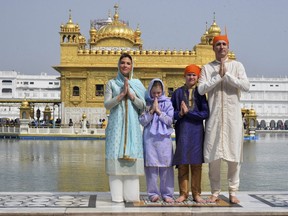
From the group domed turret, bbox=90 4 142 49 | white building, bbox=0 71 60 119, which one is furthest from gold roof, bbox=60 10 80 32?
white building, bbox=0 71 60 119

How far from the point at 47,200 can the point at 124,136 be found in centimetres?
108

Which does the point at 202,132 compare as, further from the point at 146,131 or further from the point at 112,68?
the point at 112,68

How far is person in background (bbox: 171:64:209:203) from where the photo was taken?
629cm

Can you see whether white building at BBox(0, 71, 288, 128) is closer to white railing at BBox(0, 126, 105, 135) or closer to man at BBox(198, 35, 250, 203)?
white railing at BBox(0, 126, 105, 135)

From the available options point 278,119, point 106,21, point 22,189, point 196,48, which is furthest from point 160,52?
point 278,119

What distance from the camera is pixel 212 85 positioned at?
20.4ft

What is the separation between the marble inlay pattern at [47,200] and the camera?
5.95 metres

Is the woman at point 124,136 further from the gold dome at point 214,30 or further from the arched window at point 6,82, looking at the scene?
the arched window at point 6,82

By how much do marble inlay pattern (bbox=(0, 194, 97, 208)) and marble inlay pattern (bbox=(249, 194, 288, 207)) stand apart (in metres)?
1.83

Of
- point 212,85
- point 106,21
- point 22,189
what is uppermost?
point 106,21

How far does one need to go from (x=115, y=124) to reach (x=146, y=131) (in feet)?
1.17

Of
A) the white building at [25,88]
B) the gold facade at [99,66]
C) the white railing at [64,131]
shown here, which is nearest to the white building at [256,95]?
the white building at [25,88]

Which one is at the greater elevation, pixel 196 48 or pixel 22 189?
pixel 196 48

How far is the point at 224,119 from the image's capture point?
6.28 metres
